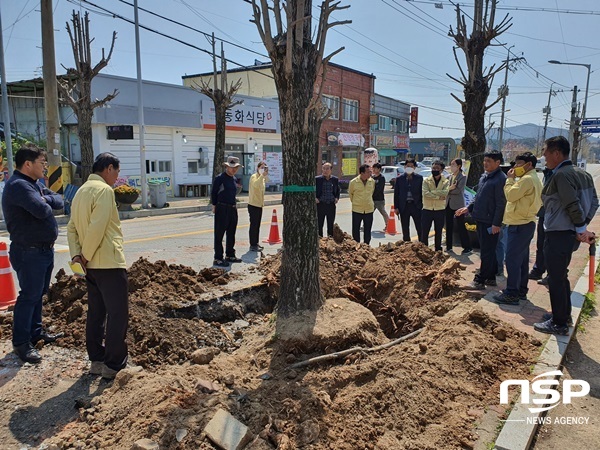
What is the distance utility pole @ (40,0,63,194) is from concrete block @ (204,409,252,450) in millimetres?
12266

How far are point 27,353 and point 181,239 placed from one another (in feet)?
22.1

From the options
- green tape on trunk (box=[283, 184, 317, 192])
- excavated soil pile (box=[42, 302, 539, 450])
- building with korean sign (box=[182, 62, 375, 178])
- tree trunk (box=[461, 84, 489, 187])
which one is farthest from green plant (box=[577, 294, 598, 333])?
building with korean sign (box=[182, 62, 375, 178])

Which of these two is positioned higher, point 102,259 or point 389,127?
point 389,127

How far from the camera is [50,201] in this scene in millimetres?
→ 4547

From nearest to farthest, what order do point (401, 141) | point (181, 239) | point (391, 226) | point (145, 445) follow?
point (145, 445), point (181, 239), point (391, 226), point (401, 141)

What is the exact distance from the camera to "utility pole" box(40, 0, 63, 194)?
41.7ft

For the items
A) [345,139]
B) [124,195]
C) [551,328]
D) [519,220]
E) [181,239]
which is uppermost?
[345,139]

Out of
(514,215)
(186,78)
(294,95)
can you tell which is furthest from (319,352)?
(186,78)

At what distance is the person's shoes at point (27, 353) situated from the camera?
165 inches

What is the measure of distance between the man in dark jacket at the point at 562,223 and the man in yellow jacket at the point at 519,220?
2.73ft

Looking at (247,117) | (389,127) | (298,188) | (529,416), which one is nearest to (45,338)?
(298,188)

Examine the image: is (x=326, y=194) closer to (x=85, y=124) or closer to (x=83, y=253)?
(x=83, y=253)

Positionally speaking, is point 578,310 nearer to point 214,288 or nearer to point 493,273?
point 493,273

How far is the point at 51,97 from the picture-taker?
1275 centimetres
